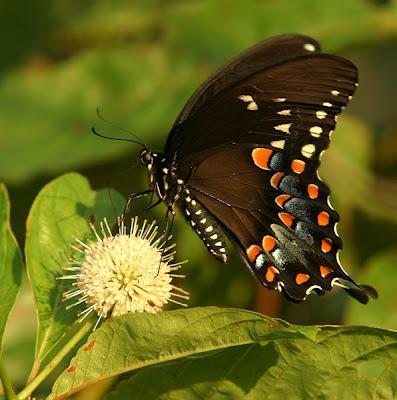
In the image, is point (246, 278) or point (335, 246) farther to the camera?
point (246, 278)

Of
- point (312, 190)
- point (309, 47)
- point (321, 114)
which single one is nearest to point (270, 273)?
point (312, 190)

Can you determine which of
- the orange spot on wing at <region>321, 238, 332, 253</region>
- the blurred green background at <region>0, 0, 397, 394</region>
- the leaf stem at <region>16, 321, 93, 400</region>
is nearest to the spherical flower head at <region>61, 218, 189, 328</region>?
the leaf stem at <region>16, 321, 93, 400</region>

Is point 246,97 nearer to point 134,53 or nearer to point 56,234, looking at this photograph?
point 56,234

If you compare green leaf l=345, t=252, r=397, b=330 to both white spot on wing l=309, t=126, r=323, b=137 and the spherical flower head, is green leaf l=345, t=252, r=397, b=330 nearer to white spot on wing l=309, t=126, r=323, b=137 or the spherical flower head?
white spot on wing l=309, t=126, r=323, b=137

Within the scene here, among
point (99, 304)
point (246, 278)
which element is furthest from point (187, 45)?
point (99, 304)

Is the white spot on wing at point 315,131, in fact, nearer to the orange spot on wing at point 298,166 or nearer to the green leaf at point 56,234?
the orange spot on wing at point 298,166

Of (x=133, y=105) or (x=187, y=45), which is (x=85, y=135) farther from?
(x=187, y=45)
